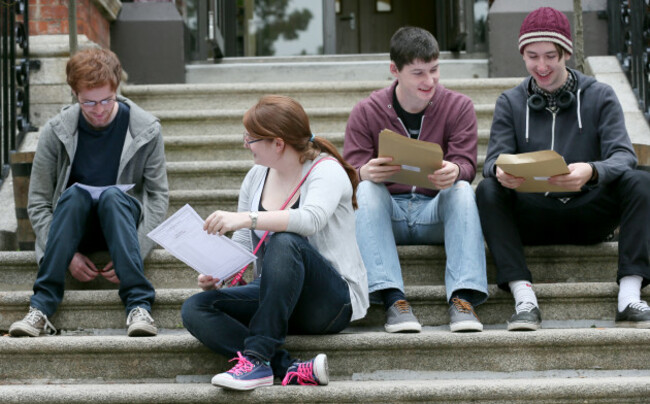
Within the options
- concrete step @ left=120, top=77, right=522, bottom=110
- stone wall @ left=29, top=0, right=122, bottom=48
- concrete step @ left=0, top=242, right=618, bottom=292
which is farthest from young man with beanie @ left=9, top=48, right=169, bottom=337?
stone wall @ left=29, top=0, right=122, bottom=48

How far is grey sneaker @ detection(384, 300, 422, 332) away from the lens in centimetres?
272

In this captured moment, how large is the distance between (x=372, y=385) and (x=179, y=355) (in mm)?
670

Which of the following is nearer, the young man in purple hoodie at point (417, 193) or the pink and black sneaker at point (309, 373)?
the pink and black sneaker at point (309, 373)

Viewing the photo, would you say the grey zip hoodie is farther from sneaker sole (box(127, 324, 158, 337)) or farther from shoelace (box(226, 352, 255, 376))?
sneaker sole (box(127, 324, 158, 337))

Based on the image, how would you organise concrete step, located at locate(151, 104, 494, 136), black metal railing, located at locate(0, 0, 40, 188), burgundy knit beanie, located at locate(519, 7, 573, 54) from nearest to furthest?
burgundy knit beanie, located at locate(519, 7, 573, 54)
black metal railing, located at locate(0, 0, 40, 188)
concrete step, located at locate(151, 104, 494, 136)

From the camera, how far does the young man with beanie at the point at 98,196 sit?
292cm

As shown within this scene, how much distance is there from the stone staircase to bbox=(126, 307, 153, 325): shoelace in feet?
0.21

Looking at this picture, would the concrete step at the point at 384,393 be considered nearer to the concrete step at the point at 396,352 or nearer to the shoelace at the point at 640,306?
the concrete step at the point at 396,352

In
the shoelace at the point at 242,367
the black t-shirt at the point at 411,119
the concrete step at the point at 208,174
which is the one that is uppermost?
the black t-shirt at the point at 411,119

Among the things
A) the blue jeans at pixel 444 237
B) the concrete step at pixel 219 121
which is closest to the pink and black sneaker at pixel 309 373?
the blue jeans at pixel 444 237

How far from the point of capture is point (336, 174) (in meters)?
2.63

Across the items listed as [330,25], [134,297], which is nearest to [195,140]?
[134,297]

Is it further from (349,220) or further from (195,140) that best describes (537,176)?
(195,140)

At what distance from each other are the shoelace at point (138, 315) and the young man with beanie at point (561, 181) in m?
1.25
